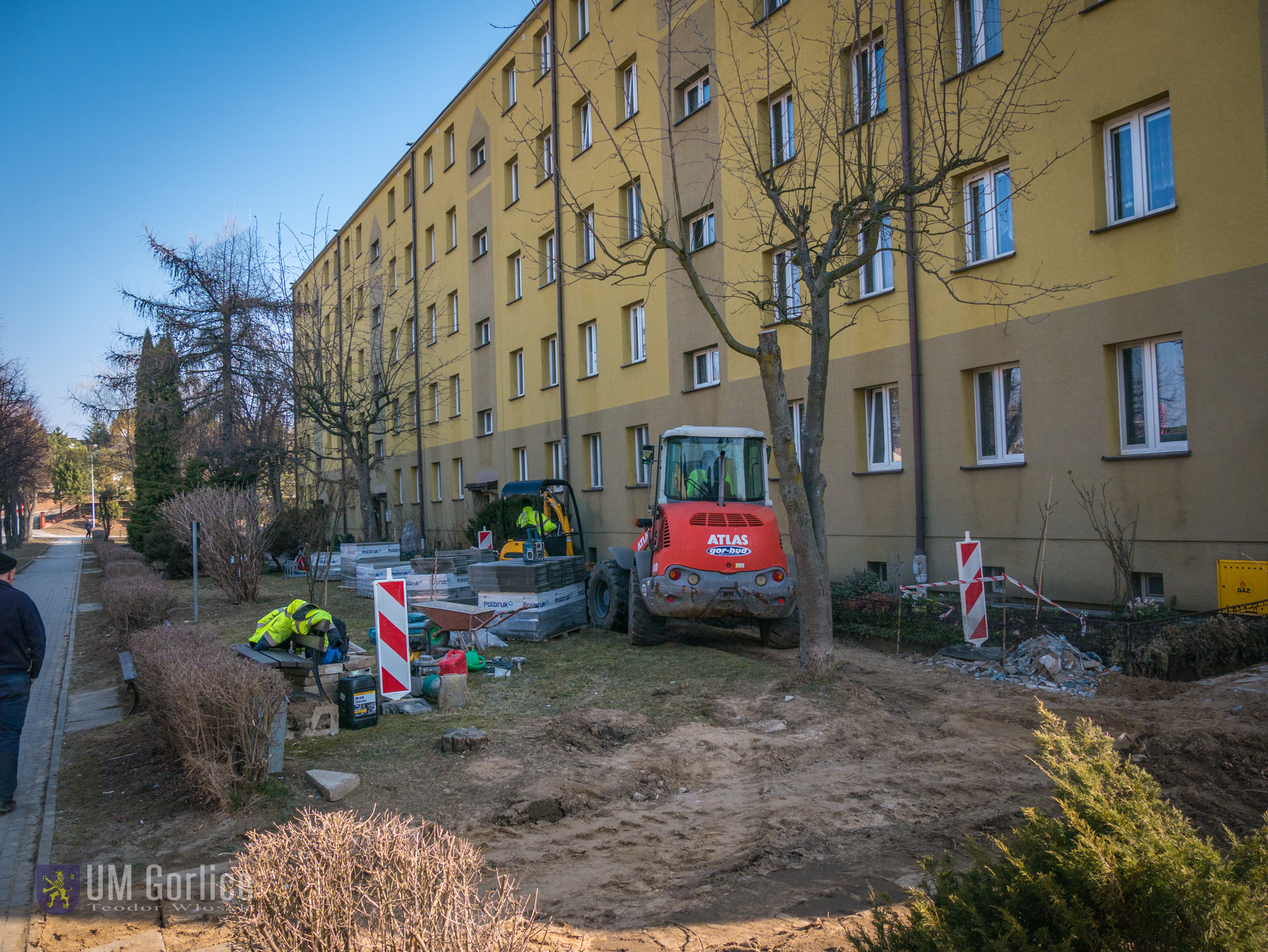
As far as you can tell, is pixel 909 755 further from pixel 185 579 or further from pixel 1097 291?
pixel 185 579

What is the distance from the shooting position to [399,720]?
7590 mm

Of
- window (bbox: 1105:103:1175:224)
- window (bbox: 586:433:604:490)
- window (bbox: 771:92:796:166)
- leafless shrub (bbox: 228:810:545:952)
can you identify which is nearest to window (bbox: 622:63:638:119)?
window (bbox: 771:92:796:166)

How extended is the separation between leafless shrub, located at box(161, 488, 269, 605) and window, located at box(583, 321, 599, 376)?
28.6ft

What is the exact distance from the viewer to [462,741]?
6598 millimetres

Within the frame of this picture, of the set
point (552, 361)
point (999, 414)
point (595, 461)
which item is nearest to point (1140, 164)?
point (999, 414)

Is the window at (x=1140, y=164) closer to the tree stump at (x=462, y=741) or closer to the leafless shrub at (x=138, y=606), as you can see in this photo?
the tree stump at (x=462, y=741)

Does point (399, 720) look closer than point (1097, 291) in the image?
Yes

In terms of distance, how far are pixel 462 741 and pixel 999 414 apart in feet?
31.0

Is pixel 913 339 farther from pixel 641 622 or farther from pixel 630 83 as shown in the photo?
pixel 630 83

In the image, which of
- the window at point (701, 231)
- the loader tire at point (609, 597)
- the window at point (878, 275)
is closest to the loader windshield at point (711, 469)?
the loader tire at point (609, 597)

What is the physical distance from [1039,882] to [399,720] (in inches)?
248

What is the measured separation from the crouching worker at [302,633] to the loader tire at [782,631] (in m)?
5.53

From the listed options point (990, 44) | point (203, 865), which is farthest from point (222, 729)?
point (990, 44)

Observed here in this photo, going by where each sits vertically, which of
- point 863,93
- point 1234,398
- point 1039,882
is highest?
point 863,93
